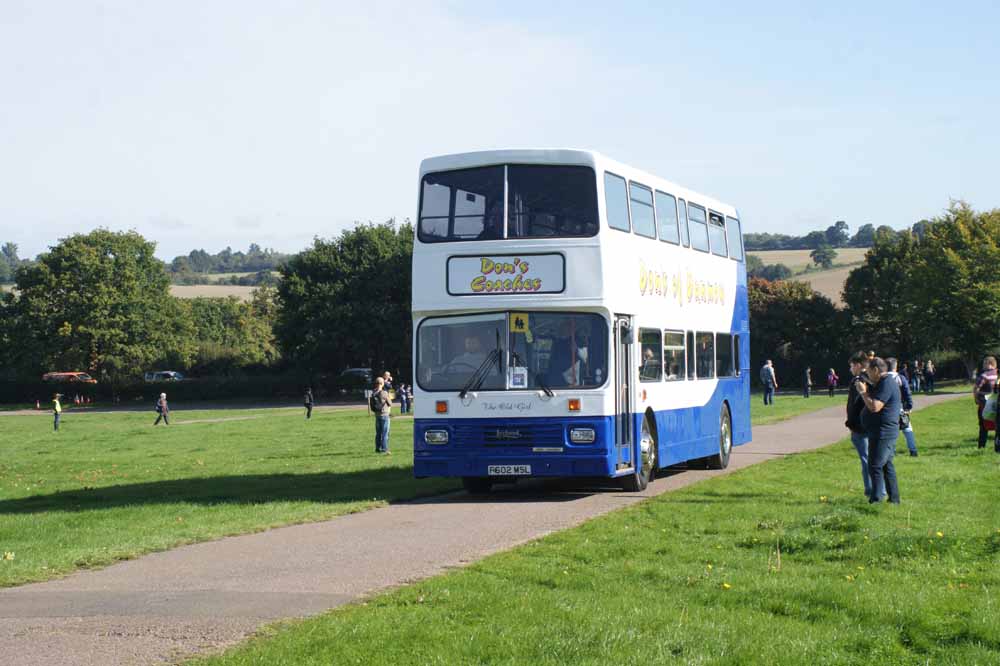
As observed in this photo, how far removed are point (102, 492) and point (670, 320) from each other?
9.82m

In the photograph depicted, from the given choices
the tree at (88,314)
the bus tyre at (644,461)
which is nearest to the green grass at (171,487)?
the bus tyre at (644,461)

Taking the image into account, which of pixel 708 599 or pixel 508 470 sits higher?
pixel 508 470

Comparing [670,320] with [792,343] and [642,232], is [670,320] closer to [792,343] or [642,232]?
[642,232]

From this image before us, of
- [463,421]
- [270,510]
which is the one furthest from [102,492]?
[463,421]

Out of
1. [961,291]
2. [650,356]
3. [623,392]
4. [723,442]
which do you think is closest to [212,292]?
[961,291]

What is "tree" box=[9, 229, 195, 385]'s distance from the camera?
9700cm

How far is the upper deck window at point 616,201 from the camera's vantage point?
1822cm

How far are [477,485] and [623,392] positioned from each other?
294 cm

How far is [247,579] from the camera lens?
11266 millimetres

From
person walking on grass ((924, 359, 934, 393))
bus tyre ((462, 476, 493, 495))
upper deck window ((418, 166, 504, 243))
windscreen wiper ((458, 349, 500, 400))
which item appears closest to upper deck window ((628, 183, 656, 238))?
upper deck window ((418, 166, 504, 243))

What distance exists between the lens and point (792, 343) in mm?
90625

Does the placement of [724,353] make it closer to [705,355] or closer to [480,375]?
[705,355]

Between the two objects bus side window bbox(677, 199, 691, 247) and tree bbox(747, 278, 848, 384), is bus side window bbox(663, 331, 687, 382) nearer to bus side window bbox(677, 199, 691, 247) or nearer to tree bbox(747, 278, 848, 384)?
bus side window bbox(677, 199, 691, 247)

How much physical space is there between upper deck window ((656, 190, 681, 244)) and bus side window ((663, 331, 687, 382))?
1.57 metres
